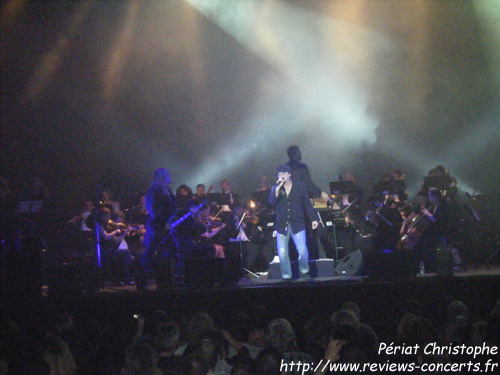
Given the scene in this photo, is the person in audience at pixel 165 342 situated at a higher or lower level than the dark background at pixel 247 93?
lower

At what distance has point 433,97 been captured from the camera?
13578 mm

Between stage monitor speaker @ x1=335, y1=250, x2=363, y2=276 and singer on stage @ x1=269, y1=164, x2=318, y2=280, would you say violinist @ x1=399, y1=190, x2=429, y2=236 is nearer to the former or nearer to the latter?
stage monitor speaker @ x1=335, y1=250, x2=363, y2=276

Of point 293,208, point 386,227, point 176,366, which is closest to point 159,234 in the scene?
point 293,208

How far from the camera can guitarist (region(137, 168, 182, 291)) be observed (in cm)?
766

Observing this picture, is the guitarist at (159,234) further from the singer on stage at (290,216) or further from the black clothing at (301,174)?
the black clothing at (301,174)

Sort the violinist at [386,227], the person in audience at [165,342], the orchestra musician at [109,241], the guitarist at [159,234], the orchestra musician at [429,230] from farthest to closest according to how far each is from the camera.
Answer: the orchestra musician at [109,241] < the violinist at [386,227] < the orchestra musician at [429,230] < the guitarist at [159,234] < the person in audience at [165,342]

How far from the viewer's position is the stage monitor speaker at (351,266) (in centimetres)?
813

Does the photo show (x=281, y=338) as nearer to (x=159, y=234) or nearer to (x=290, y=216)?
(x=290, y=216)

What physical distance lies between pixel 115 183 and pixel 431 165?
25.8ft

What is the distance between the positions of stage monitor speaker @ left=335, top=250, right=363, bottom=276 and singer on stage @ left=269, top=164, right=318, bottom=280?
0.81 metres

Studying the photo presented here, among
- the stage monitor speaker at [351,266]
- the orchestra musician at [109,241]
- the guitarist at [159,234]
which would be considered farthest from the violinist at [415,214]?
the orchestra musician at [109,241]

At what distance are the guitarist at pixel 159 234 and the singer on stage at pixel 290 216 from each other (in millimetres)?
1553

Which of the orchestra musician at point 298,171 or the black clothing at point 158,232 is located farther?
the orchestra musician at point 298,171

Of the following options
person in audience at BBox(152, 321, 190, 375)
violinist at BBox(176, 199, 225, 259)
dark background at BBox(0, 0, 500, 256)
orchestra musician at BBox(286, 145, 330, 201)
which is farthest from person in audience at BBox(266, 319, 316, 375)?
dark background at BBox(0, 0, 500, 256)
